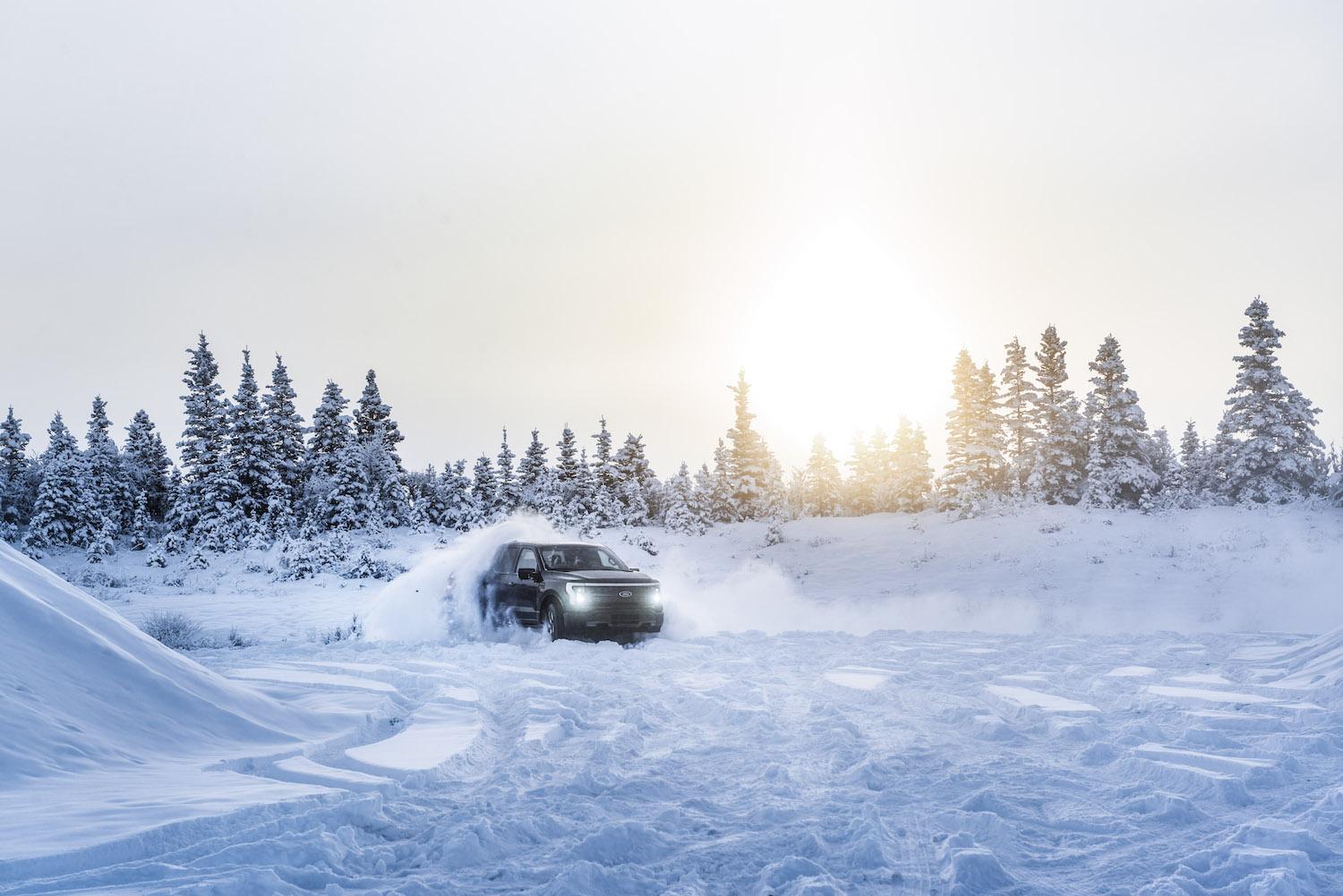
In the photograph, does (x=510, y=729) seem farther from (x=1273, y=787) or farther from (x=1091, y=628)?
(x=1091, y=628)

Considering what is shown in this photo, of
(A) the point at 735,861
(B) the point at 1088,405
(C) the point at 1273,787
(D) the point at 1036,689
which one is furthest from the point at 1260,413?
(A) the point at 735,861

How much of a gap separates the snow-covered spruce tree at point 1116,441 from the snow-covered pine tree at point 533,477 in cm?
3232

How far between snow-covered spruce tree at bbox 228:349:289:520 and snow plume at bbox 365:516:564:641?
1363 inches

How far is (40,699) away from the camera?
522 centimetres

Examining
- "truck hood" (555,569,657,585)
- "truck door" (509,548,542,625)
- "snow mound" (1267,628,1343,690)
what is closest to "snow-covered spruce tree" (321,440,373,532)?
"truck door" (509,548,542,625)

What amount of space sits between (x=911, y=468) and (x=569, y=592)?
54.8m

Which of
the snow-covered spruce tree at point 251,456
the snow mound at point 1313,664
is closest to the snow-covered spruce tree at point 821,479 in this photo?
the snow-covered spruce tree at point 251,456

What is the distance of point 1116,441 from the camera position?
40375 millimetres

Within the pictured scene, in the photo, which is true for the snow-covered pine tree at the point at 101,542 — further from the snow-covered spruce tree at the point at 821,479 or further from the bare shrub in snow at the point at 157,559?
the snow-covered spruce tree at the point at 821,479

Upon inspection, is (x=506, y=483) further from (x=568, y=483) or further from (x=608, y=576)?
(x=608, y=576)

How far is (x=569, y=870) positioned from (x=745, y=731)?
3.17m

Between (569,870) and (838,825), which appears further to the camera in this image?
(838,825)

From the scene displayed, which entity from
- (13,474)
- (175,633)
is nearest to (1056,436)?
(175,633)

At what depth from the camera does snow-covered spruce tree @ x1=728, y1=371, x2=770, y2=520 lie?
52156 mm
